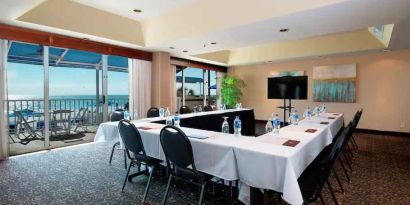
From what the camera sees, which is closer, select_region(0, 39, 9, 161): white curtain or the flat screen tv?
select_region(0, 39, 9, 161): white curtain

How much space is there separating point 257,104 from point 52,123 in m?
6.75

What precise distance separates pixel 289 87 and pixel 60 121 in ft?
21.9

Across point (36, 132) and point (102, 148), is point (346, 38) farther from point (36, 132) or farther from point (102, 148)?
point (36, 132)

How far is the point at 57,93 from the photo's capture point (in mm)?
5922

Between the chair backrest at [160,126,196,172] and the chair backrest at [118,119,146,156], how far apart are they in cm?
42

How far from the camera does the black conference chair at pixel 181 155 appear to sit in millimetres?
2010

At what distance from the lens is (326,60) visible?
7.29 m

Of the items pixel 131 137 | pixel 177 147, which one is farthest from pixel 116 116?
pixel 177 147

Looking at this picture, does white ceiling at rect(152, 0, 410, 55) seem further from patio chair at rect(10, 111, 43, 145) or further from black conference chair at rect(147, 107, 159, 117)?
patio chair at rect(10, 111, 43, 145)

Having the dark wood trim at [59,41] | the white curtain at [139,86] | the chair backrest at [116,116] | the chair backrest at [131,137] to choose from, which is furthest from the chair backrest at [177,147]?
the white curtain at [139,86]

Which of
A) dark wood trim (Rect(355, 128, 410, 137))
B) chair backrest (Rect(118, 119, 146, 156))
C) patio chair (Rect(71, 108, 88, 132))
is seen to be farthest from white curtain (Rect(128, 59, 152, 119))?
dark wood trim (Rect(355, 128, 410, 137))

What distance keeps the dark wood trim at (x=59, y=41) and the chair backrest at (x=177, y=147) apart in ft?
12.1

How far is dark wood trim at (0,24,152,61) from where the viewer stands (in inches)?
154

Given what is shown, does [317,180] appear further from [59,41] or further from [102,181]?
[59,41]
